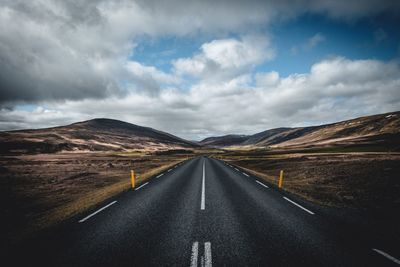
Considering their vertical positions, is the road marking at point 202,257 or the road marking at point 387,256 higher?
the road marking at point 202,257

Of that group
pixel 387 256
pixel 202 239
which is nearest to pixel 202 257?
pixel 202 239

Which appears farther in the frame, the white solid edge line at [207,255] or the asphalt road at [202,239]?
the asphalt road at [202,239]

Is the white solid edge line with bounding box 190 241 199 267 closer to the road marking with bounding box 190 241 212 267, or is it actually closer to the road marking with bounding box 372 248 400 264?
the road marking with bounding box 190 241 212 267

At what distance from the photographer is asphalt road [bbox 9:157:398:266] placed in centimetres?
515

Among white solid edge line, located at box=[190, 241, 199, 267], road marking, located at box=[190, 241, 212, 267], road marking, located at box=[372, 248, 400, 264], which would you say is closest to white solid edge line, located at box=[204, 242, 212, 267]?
road marking, located at box=[190, 241, 212, 267]

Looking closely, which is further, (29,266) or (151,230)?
(151,230)

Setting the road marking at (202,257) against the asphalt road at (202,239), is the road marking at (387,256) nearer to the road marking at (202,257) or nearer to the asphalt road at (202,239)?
the asphalt road at (202,239)

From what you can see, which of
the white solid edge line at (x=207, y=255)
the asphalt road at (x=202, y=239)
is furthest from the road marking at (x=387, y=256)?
the white solid edge line at (x=207, y=255)

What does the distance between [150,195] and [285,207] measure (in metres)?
7.39

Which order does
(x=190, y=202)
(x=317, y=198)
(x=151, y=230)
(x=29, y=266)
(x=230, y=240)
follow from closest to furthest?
(x=29, y=266)
(x=230, y=240)
(x=151, y=230)
(x=190, y=202)
(x=317, y=198)

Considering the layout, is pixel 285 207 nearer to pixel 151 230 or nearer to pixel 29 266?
pixel 151 230

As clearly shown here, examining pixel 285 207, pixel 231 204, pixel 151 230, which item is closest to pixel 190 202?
pixel 231 204

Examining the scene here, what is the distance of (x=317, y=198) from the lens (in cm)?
1207

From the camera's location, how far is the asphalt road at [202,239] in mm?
5148
